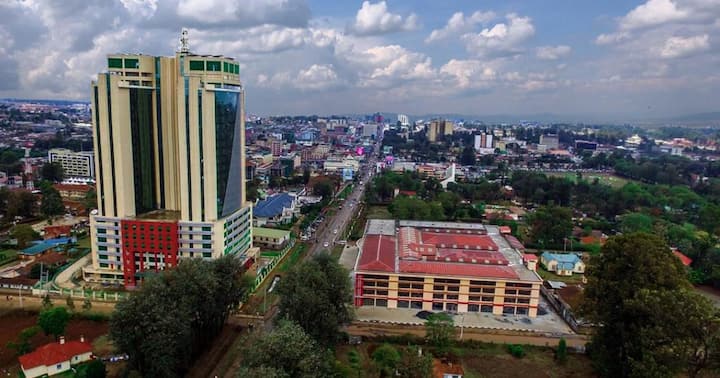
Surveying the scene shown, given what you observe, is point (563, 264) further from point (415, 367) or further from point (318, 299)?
point (318, 299)

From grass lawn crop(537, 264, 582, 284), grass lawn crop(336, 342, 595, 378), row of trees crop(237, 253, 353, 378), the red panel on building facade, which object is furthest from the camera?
grass lawn crop(537, 264, 582, 284)

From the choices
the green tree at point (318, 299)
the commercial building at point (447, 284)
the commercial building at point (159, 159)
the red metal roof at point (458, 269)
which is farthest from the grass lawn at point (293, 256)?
the green tree at point (318, 299)

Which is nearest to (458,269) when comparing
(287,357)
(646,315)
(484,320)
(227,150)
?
(484,320)

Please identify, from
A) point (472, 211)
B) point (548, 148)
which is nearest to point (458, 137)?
point (548, 148)

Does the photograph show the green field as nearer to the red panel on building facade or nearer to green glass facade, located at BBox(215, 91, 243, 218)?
green glass facade, located at BBox(215, 91, 243, 218)

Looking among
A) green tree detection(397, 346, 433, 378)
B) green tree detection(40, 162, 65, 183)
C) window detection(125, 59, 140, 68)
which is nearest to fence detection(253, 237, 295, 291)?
green tree detection(397, 346, 433, 378)

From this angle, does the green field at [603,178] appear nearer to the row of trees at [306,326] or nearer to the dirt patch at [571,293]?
the dirt patch at [571,293]
